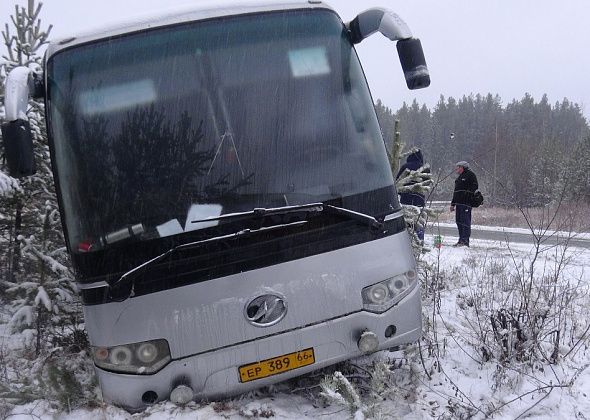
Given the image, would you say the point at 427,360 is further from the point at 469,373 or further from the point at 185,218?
the point at 185,218

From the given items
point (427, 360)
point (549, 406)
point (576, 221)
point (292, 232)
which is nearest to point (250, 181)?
point (292, 232)

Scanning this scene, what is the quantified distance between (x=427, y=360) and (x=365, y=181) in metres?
1.62

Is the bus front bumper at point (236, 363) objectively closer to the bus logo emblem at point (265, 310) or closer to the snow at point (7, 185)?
the bus logo emblem at point (265, 310)

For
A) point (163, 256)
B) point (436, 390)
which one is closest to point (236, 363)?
point (163, 256)

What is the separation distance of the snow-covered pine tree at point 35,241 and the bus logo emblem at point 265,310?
10.0 feet

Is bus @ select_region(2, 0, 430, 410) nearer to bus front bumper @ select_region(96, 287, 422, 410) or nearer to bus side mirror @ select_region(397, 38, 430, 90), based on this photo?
bus front bumper @ select_region(96, 287, 422, 410)

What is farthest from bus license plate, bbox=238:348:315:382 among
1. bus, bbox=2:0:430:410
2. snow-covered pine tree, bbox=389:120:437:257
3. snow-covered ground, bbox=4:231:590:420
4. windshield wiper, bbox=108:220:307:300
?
snow-covered pine tree, bbox=389:120:437:257

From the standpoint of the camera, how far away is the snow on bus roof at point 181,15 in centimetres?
345

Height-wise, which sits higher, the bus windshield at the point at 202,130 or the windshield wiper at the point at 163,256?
the bus windshield at the point at 202,130

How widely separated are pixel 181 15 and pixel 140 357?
2.37 meters

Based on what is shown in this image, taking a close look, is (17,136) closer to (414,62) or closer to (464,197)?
(414,62)

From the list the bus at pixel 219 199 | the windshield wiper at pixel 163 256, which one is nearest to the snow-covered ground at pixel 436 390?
the bus at pixel 219 199

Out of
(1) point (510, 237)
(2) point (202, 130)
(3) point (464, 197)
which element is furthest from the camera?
(1) point (510, 237)

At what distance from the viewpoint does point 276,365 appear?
3.18m
